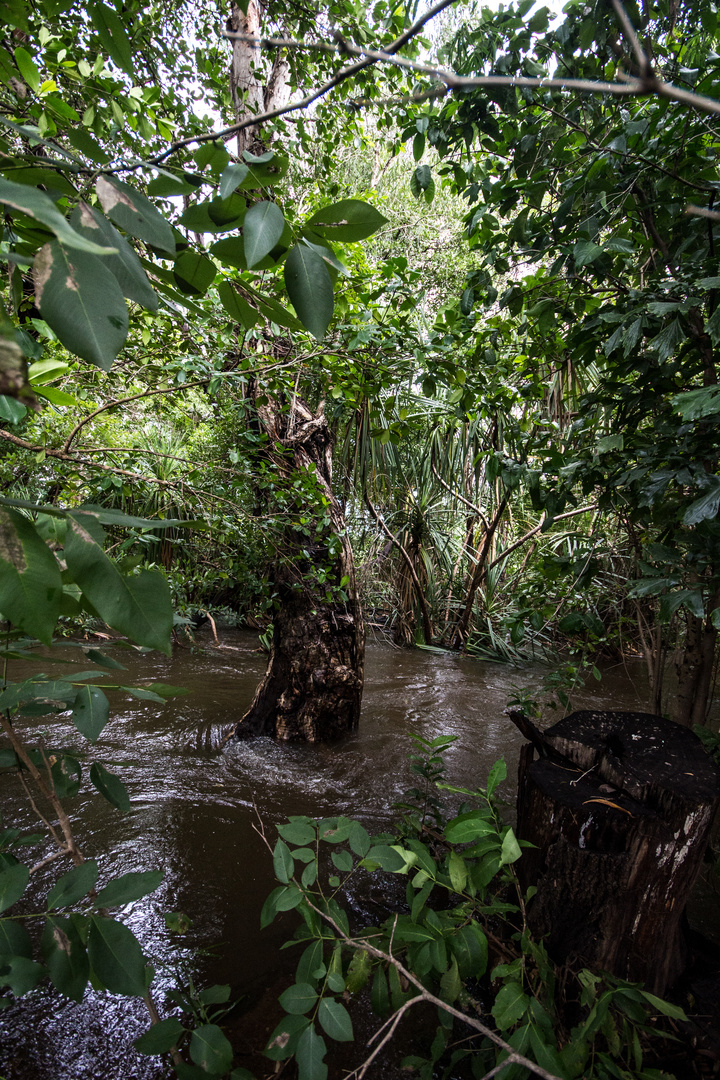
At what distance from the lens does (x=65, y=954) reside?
1.92ft

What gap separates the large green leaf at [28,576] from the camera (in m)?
0.36

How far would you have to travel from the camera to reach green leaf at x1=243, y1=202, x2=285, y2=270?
16.5 inches

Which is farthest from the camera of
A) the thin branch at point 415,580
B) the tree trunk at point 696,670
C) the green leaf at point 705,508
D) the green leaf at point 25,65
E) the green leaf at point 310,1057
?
the thin branch at point 415,580

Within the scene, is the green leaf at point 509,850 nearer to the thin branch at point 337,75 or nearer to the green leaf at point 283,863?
the green leaf at point 283,863

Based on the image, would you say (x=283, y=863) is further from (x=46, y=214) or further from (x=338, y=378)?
(x=338, y=378)

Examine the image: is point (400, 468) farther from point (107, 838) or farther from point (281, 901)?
point (281, 901)

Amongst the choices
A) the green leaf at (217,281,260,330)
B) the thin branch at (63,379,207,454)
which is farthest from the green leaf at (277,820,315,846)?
the thin branch at (63,379,207,454)

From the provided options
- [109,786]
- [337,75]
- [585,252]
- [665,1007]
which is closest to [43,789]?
[109,786]

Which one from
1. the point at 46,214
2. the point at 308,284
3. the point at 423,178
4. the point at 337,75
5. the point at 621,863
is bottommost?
the point at 621,863

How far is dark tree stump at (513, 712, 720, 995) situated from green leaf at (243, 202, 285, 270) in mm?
1335

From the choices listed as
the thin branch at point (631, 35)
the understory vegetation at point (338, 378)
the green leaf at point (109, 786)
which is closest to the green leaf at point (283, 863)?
the understory vegetation at point (338, 378)

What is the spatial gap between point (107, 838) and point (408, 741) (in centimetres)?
157

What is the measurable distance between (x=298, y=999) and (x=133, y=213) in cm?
98

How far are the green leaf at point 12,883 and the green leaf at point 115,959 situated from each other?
3.3 inches
